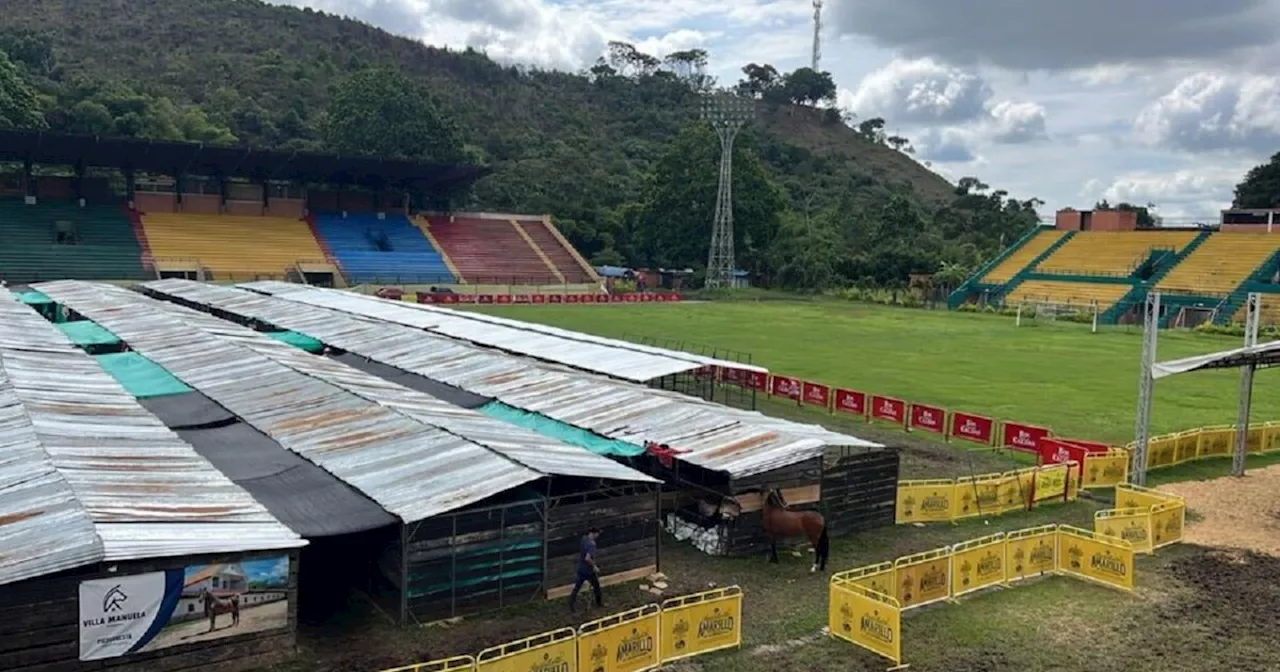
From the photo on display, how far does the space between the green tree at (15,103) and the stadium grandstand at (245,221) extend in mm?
3611

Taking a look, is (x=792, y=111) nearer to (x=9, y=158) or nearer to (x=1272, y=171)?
(x=1272, y=171)

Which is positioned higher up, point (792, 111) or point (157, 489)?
point (792, 111)

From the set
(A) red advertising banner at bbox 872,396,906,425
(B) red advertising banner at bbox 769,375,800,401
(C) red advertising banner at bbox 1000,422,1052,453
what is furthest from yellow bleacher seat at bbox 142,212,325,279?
(C) red advertising banner at bbox 1000,422,1052,453

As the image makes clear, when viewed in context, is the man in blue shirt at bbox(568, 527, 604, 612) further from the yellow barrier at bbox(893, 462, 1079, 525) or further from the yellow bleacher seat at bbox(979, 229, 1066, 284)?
the yellow bleacher seat at bbox(979, 229, 1066, 284)

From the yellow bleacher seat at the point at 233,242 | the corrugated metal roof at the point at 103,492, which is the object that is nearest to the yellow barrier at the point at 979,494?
the corrugated metal roof at the point at 103,492

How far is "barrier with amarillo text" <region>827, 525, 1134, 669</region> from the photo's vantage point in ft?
42.9

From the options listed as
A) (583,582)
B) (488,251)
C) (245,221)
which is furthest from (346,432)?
(488,251)

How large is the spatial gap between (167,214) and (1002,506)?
6708cm

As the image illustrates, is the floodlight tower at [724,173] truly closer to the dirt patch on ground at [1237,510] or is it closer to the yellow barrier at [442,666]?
the dirt patch on ground at [1237,510]

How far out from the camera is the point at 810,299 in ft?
269

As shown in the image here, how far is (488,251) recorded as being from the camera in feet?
266

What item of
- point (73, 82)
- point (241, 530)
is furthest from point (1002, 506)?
point (73, 82)

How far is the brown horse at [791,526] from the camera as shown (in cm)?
1623

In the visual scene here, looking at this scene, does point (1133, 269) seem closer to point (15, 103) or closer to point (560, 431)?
point (560, 431)
